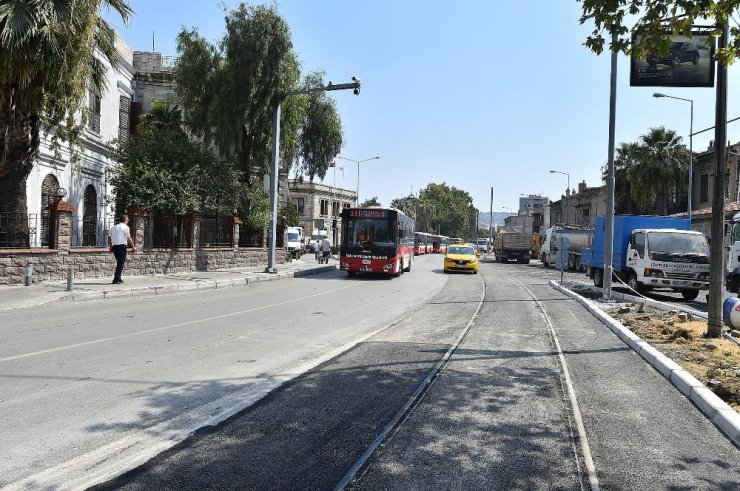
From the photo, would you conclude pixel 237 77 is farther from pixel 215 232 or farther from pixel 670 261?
pixel 670 261

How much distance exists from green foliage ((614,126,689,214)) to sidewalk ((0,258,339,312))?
102ft

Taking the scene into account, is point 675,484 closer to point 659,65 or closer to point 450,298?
point 659,65

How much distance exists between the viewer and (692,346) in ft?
29.0

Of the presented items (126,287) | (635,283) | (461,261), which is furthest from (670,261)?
(126,287)

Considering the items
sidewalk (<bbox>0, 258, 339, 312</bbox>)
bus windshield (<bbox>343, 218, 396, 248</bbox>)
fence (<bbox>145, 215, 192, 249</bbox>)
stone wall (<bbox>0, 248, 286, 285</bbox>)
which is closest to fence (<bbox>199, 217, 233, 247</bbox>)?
stone wall (<bbox>0, 248, 286, 285</bbox>)

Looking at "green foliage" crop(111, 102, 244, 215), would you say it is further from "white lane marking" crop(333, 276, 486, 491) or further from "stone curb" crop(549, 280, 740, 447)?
"stone curb" crop(549, 280, 740, 447)

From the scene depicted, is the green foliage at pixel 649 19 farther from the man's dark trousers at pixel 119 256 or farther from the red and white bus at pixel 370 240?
the red and white bus at pixel 370 240

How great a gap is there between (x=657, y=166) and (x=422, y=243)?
36.8m

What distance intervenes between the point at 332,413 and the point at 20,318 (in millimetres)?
8108

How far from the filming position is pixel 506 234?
166 feet

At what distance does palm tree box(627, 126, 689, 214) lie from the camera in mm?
42094

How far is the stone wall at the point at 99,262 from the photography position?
579 inches

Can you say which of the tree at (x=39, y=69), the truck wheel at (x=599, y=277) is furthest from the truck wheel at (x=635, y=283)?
the tree at (x=39, y=69)

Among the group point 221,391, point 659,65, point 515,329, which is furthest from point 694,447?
point 659,65
